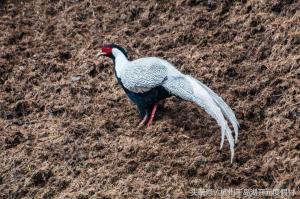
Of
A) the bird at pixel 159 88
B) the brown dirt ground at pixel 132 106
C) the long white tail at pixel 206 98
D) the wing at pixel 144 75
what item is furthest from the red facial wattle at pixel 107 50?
the long white tail at pixel 206 98

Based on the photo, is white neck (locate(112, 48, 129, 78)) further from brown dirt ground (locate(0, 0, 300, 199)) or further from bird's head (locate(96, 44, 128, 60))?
brown dirt ground (locate(0, 0, 300, 199))

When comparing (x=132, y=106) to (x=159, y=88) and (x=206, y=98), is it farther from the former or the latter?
(x=206, y=98)

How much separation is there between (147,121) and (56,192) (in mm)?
1100

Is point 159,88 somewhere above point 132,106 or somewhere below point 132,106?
above

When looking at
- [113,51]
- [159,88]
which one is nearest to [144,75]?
[159,88]

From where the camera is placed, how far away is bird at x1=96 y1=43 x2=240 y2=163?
5.20 meters

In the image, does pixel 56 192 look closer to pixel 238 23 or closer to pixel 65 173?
pixel 65 173

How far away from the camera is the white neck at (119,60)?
5852 mm

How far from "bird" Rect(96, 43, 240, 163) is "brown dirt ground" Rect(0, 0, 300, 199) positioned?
0.65ft

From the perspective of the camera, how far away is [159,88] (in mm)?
5566

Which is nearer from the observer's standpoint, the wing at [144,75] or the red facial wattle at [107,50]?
the wing at [144,75]

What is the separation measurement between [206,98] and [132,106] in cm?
109

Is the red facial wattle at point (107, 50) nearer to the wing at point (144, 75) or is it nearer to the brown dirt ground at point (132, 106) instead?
the wing at point (144, 75)

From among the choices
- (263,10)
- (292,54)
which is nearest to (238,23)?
(263,10)
